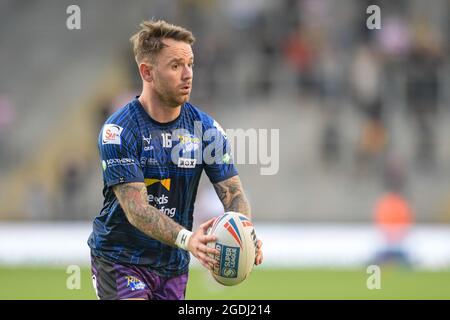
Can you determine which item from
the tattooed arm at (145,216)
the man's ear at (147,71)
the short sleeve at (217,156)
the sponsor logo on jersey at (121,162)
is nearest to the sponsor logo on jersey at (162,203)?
the tattooed arm at (145,216)

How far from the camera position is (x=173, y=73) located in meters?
7.66

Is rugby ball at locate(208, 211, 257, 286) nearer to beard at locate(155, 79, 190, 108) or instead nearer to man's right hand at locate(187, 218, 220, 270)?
man's right hand at locate(187, 218, 220, 270)

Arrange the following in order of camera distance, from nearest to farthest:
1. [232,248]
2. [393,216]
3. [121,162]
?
[232,248] < [121,162] < [393,216]

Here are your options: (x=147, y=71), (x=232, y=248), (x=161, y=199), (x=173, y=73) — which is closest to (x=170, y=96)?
(x=173, y=73)

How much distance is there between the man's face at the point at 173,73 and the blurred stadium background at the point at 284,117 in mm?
11008

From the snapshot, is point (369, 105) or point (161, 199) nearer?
point (161, 199)

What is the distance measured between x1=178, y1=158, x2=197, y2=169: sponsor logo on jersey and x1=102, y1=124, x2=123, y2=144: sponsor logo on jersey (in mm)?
537

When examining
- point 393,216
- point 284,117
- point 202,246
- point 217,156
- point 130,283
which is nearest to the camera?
point 202,246

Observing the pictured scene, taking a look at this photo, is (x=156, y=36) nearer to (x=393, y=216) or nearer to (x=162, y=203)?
(x=162, y=203)

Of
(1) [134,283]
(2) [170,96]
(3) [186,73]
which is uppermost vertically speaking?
(3) [186,73]

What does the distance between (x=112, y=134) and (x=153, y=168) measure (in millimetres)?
423

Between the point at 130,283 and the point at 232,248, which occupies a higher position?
the point at 232,248

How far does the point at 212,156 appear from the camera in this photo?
7.93 metres
